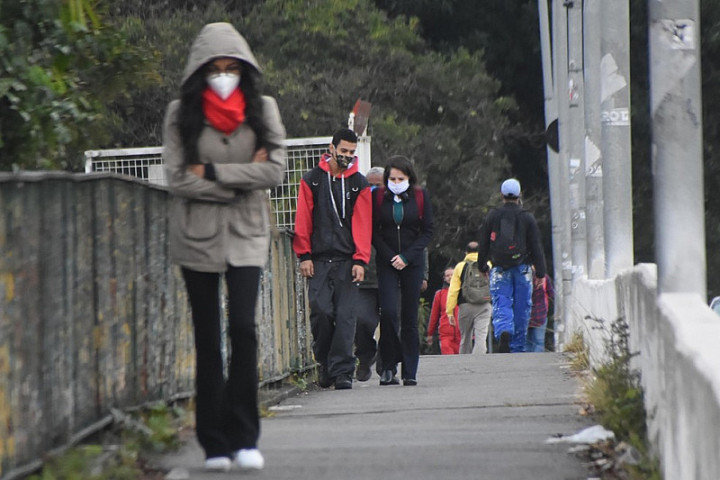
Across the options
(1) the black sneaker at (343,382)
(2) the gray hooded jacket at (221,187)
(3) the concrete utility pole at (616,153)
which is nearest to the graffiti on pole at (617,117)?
(3) the concrete utility pole at (616,153)

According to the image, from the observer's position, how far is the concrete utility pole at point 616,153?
436 inches

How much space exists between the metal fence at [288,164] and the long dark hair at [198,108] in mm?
8207

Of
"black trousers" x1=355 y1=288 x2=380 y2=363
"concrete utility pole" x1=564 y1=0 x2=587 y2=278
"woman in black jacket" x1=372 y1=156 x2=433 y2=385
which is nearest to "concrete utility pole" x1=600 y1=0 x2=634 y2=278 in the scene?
"woman in black jacket" x1=372 y1=156 x2=433 y2=385

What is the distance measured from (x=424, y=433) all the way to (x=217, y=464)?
65.5 inches

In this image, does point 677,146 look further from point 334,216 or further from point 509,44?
point 509,44

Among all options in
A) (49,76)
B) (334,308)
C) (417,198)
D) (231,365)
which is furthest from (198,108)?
(417,198)

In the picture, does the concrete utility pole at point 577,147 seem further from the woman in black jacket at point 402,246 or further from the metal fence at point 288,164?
the woman in black jacket at point 402,246

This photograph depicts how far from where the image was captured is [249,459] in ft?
20.6

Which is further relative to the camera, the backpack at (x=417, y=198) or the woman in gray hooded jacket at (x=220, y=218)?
the backpack at (x=417, y=198)

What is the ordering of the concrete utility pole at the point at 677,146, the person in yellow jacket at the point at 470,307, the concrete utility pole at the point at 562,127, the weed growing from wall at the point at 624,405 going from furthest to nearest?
the concrete utility pole at the point at 562,127
the person in yellow jacket at the point at 470,307
the weed growing from wall at the point at 624,405
the concrete utility pole at the point at 677,146

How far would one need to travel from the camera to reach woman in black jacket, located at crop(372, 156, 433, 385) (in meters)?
11.4

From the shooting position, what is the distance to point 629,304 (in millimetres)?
7746

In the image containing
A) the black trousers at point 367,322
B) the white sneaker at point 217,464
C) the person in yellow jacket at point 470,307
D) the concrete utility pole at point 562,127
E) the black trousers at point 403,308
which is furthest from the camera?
the concrete utility pole at point 562,127

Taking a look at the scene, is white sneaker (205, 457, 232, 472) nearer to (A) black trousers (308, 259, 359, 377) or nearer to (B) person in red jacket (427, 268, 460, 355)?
(A) black trousers (308, 259, 359, 377)
